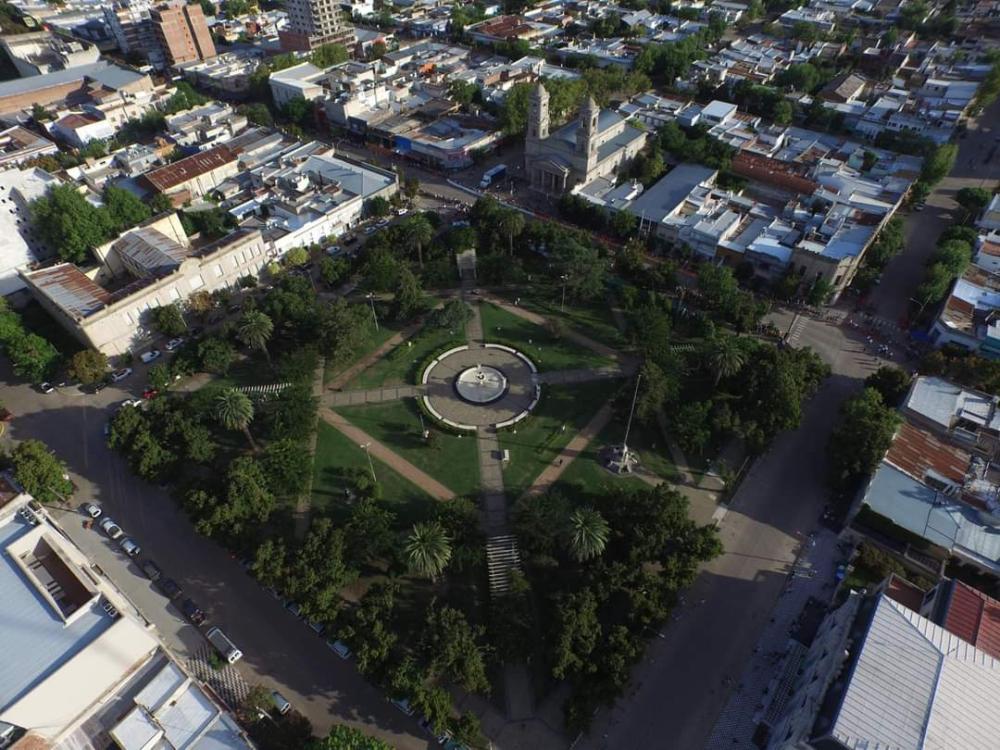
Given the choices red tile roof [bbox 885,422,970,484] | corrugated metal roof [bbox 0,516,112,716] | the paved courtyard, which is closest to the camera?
corrugated metal roof [bbox 0,516,112,716]

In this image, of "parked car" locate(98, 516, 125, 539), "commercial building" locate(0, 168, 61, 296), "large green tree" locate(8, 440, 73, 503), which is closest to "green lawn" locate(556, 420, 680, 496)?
"parked car" locate(98, 516, 125, 539)

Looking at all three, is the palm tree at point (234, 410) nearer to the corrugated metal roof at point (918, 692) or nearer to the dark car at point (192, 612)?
the dark car at point (192, 612)

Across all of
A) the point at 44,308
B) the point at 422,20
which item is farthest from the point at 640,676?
the point at 422,20

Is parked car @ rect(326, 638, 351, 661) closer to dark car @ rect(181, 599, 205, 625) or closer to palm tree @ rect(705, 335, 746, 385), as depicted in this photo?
dark car @ rect(181, 599, 205, 625)

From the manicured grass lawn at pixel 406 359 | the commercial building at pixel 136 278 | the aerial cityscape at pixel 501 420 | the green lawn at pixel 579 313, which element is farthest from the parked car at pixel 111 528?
the green lawn at pixel 579 313

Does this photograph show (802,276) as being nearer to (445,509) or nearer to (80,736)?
(445,509)
